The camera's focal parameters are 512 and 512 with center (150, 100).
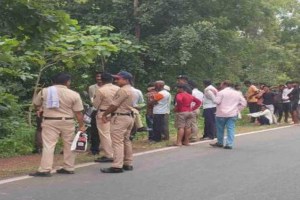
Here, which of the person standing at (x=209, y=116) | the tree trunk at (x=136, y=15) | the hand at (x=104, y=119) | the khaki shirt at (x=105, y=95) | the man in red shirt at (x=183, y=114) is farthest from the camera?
the tree trunk at (x=136, y=15)

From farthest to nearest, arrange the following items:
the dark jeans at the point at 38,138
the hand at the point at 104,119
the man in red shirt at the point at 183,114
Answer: the man in red shirt at the point at 183,114
the dark jeans at the point at 38,138
the hand at the point at 104,119

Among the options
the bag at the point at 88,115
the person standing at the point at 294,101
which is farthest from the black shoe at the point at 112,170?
the person standing at the point at 294,101

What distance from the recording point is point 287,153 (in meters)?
11.2

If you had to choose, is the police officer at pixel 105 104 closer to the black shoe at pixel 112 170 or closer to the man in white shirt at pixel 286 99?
the black shoe at pixel 112 170

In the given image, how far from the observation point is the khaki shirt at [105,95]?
9.60m

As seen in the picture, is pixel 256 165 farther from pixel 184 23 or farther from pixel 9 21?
pixel 184 23

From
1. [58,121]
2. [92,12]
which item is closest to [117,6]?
[92,12]

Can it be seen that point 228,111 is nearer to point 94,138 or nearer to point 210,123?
point 210,123

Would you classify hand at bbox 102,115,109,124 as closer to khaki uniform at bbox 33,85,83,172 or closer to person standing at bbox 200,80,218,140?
khaki uniform at bbox 33,85,83,172

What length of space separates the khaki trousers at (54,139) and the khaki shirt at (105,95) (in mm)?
1253

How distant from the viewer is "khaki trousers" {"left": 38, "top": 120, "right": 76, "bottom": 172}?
8211mm

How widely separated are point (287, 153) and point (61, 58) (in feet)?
18.5

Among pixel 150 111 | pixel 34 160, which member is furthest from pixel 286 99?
pixel 34 160

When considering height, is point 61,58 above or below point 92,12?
below
